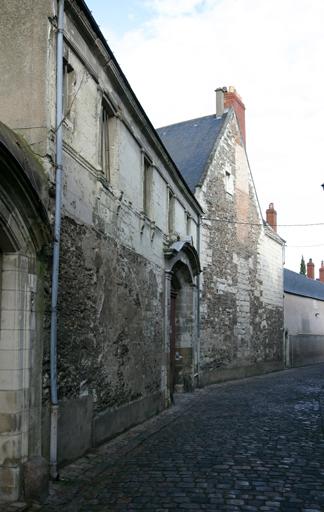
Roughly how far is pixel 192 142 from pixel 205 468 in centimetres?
1530

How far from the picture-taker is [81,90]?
6930mm

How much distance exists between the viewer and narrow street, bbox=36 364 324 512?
4.91 metres

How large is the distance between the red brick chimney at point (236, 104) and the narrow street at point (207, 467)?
14051 millimetres

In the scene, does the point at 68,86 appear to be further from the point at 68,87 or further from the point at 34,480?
the point at 34,480

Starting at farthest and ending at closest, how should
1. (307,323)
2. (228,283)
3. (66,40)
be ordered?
(307,323)
(228,283)
(66,40)

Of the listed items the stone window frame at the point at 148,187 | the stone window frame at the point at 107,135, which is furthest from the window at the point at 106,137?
the stone window frame at the point at 148,187

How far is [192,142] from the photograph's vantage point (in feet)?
65.5

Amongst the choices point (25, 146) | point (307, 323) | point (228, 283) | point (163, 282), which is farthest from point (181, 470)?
point (307, 323)

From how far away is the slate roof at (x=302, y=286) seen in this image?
3035cm

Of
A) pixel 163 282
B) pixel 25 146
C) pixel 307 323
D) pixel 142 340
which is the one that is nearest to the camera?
pixel 25 146

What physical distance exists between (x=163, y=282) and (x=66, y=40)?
6.27 metres

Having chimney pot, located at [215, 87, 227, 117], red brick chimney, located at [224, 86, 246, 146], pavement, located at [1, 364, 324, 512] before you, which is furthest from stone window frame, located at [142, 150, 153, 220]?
red brick chimney, located at [224, 86, 246, 146]

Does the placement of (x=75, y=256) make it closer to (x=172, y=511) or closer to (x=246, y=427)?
(x=172, y=511)

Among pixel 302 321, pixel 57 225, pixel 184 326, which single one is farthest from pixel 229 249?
pixel 57 225
